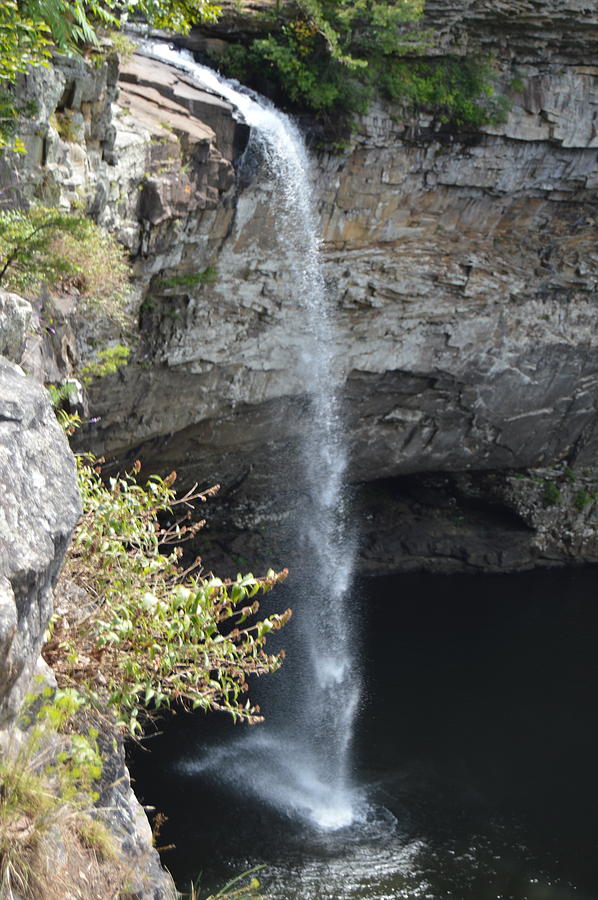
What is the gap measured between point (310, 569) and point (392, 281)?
6.20m

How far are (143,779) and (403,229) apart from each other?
32.4ft

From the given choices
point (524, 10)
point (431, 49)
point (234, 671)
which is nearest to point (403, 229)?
point (431, 49)

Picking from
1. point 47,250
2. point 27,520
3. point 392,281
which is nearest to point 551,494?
point 392,281

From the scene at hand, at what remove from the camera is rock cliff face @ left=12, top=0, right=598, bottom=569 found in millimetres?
A: 11320

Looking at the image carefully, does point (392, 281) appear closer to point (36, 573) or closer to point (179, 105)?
point (179, 105)

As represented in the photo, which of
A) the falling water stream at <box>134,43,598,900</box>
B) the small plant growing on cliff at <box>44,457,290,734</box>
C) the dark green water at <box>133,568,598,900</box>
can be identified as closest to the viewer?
the small plant growing on cliff at <box>44,457,290,734</box>

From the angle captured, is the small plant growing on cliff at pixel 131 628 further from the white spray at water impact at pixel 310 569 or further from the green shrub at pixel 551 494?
the green shrub at pixel 551 494

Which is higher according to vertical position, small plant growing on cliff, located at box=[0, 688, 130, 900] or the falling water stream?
the falling water stream

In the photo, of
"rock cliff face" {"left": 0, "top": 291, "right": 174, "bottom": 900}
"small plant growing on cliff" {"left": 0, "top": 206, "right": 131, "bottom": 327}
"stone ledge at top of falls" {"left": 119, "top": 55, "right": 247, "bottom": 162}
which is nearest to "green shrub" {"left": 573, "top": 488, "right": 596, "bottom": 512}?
"stone ledge at top of falls" {"left": 119, "top": 55, "right": 247, "bottom": 162}

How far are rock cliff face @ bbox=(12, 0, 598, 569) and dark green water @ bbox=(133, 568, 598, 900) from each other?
2682 mm

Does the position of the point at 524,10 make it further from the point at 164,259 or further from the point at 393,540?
the point at 393,540

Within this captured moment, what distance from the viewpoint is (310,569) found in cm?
1630

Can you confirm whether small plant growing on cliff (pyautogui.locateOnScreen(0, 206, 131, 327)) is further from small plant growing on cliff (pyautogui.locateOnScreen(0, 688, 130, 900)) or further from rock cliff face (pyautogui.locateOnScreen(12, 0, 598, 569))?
small plant growing on cliff (pyautogui.locateOnScreen(0, 688, 130, 900))

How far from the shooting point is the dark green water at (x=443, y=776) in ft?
29.5
